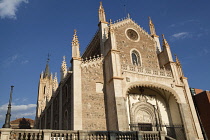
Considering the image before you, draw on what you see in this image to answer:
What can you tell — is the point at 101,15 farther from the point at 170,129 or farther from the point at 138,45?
the point at 170,129

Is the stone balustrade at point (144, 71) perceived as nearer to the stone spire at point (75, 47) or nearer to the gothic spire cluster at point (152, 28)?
the stone spire at point (75, 47)

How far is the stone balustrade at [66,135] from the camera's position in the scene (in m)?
9.25

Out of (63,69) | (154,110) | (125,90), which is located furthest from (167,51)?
(63,69)

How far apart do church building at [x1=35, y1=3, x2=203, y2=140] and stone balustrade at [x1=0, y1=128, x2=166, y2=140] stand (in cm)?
395

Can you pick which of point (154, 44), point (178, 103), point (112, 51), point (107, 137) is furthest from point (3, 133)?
point (154, 44)

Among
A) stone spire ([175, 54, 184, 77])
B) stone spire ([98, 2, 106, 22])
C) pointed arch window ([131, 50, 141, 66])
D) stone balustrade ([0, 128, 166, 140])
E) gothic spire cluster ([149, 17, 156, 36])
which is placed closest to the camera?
stone balustrade ([0, 128, 166, 140])

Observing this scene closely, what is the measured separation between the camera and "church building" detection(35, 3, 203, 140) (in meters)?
17.1

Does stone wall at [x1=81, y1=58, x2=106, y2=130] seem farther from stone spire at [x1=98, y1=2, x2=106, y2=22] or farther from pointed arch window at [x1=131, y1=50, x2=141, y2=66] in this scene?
stone spire at [x1=98, y1=2, x2=106, y2=22]

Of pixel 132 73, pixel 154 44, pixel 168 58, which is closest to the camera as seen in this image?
pixel 132 73

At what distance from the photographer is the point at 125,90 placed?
17812mm

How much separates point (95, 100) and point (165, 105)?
319 inches

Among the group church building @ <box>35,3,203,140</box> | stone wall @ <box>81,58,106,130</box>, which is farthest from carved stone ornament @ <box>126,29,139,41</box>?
stone wall @ <box>81,58,106,130</box>

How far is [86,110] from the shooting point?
56.1 ft

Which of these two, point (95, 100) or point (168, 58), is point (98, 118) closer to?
point (95, 100)
